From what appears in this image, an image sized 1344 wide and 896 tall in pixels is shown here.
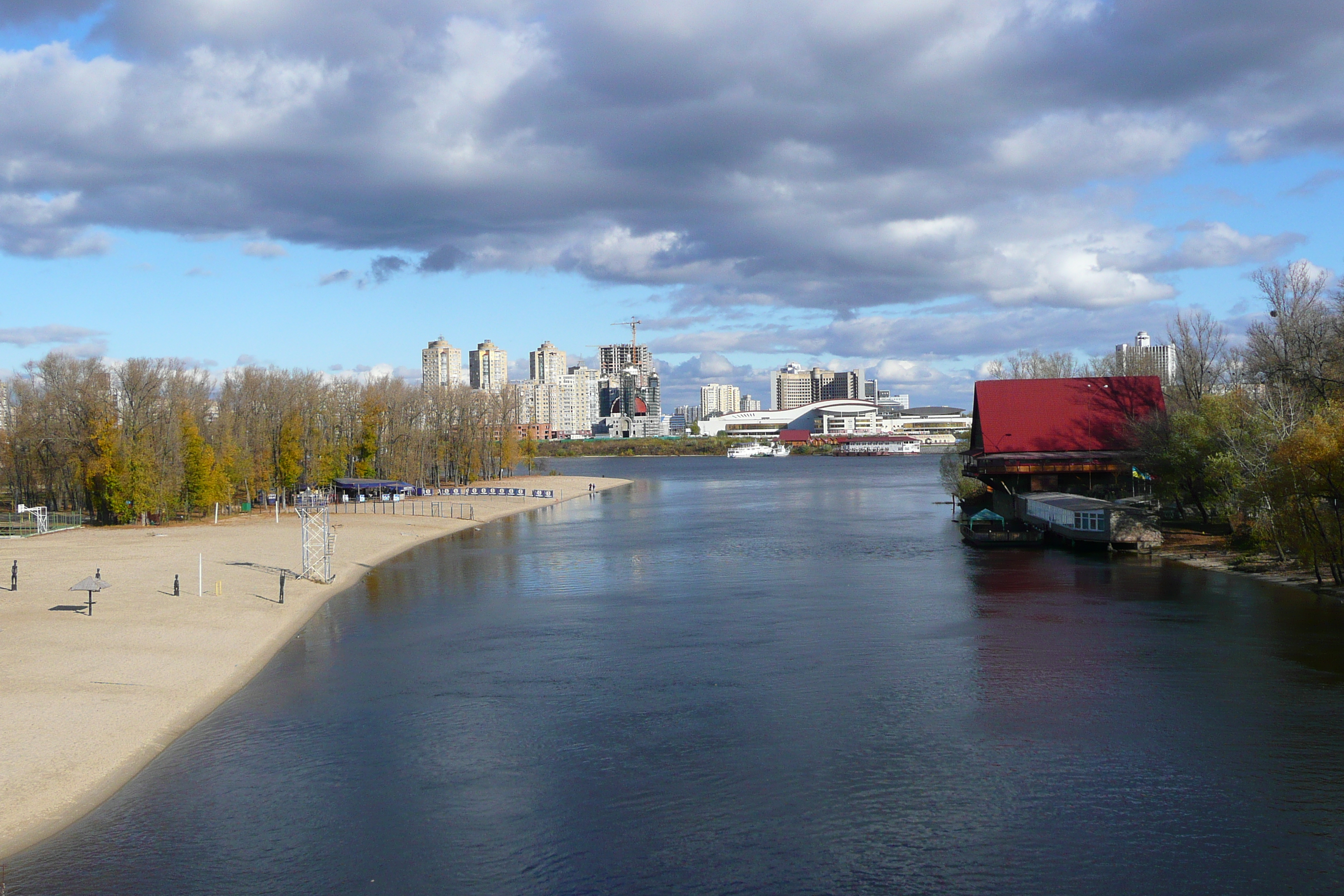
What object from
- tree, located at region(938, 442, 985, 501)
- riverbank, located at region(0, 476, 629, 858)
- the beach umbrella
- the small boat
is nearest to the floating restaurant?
the small boat

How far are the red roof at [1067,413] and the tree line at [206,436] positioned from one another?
5401 cm

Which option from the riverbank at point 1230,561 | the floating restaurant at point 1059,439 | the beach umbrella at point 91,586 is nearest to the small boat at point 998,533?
the floating restaurant at point 1059,439

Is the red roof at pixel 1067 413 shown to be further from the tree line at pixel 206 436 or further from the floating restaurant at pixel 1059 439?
the tree line at pixel 206 436

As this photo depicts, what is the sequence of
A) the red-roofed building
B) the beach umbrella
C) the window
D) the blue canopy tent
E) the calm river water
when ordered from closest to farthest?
the calm river water < the beach umbrella < the window < the blue canopy tent < the red-roofed building

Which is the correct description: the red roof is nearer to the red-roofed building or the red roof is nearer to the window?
the red-roofed building

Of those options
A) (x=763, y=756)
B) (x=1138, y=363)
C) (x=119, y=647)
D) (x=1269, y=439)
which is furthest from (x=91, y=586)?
(x=1138, y=363)

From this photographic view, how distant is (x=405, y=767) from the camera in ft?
60.6

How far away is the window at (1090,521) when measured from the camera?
48.2 m

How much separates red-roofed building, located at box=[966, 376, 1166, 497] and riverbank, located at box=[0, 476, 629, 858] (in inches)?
1493

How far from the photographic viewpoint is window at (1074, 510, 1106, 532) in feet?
158

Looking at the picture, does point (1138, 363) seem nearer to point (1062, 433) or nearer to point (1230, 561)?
point (1062, 433)

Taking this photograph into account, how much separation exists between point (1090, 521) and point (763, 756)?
117ft

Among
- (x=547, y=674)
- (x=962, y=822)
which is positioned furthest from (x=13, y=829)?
(x=962, y=822)

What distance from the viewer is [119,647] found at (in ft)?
85.5
